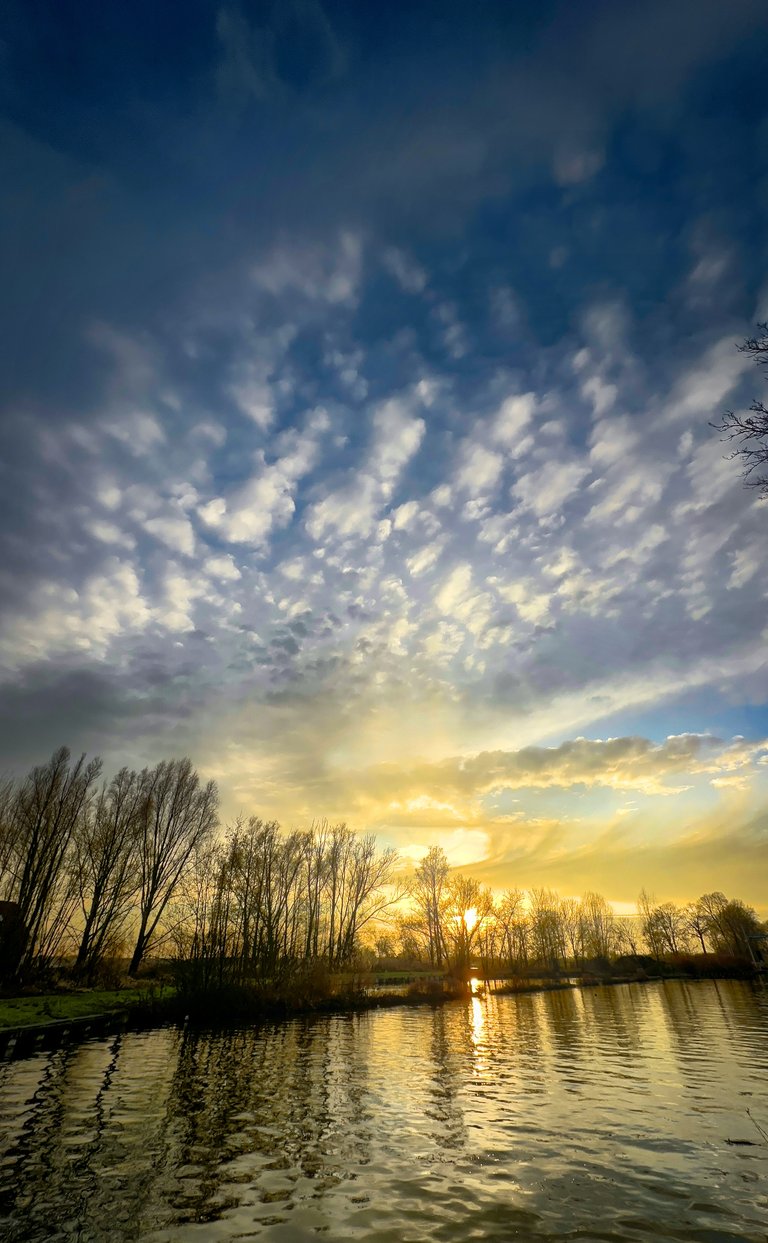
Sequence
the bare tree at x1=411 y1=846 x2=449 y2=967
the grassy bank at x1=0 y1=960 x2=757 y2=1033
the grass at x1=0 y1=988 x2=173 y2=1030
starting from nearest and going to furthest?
the grass at x1=0 y1=988 x2=173 y2=1030, the grassy bank at x1=0 y1=960 x2=757 y2=1033, the bare tree at x1=411 y1=846 x2=449 y2=967

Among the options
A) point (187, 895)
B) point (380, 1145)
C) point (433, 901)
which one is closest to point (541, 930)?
point (433, 901)

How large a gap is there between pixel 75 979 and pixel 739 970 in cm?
8416

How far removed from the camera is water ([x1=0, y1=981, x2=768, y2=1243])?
289 inches

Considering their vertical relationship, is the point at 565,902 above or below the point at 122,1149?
above

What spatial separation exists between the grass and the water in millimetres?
5044

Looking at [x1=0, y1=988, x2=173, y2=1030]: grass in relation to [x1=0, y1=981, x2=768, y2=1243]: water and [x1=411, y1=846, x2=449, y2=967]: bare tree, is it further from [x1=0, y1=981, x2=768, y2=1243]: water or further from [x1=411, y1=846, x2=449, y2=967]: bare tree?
[x1=411, y1=846, x2=449, y2=967]: bare tree

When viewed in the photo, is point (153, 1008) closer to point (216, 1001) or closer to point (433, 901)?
point (216, 1001)

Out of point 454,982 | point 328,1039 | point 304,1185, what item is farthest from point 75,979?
point 304,1185

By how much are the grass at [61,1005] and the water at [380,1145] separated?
5044 millimetres

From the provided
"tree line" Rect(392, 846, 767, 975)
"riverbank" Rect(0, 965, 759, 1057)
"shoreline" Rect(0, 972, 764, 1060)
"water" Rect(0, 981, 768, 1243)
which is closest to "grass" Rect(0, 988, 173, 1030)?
"riverbank" Rect(0, 965, 759, 1057)

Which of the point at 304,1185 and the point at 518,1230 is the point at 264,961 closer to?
the point at 304,1185

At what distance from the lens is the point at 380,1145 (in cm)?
1056

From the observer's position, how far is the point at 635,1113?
41.5 feet

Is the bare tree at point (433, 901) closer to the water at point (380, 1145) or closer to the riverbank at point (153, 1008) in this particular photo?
the riverbank at point (153, 1008)
